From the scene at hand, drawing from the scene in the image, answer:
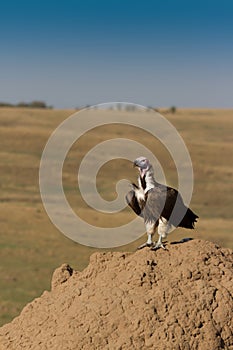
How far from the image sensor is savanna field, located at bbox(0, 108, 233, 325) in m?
15.6

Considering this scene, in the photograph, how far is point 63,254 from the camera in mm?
17109

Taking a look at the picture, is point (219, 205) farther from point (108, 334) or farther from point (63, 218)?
point (108, 334)

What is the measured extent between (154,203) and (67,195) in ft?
66.0

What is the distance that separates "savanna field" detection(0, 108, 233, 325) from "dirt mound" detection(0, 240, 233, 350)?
612 cm

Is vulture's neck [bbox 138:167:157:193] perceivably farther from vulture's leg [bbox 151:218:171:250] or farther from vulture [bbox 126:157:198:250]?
vulture's leg [bbox 151:218:171:250]

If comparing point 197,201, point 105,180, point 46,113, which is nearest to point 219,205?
point 197,201

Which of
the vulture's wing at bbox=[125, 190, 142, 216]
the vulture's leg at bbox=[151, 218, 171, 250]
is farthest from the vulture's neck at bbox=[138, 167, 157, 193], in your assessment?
the vulture's leg at bbox=[151, 218, 171, 250]

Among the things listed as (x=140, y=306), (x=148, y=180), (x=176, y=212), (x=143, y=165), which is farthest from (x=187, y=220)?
(x=140, y=306)

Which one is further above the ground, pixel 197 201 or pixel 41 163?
pixel 41 163

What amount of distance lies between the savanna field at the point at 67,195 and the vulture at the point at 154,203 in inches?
251

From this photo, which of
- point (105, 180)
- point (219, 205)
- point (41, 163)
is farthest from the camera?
point (41, 163)

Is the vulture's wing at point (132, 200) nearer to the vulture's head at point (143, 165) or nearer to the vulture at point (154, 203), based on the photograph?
the vulture at point (154, 203)

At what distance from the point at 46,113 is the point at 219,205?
3592 centimetres

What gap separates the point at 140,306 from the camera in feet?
19.2
